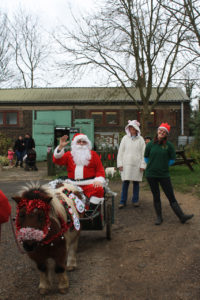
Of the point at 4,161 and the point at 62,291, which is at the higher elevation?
the point at 4,161

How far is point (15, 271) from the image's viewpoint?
11.6 feet

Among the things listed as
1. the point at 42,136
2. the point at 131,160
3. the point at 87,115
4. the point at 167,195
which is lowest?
the point at 167,195

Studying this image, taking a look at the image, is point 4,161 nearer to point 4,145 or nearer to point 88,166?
point 4,145

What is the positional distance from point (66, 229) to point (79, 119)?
61.5ft

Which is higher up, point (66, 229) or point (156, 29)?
point (156, 29)

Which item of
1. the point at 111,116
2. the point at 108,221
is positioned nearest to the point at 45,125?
the point at 111,116

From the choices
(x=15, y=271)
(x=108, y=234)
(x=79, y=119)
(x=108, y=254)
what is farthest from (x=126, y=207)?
(x=79, y=119)

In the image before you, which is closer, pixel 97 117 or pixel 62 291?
pixel 62 291

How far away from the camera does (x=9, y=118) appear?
23.2 meters

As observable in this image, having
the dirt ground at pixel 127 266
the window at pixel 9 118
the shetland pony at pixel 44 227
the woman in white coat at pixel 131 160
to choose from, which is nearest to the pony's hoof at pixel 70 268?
the dirt ground at pixel 127 266

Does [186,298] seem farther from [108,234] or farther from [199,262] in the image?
[108,234]

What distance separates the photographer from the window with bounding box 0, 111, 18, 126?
22.9 metres

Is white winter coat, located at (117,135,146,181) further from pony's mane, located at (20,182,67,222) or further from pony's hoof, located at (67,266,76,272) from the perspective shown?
pony's mane, located at (20,182,67,222)

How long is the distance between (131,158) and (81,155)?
259cm
